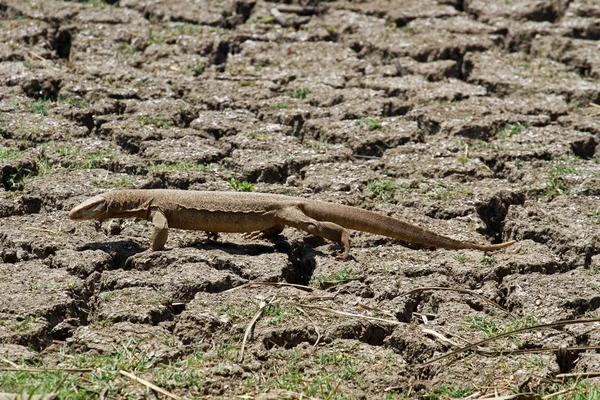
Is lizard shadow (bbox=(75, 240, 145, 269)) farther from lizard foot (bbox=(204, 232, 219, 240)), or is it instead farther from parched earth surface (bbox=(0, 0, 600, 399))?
lizard foot (bbox=(204, 232, 219, 240))

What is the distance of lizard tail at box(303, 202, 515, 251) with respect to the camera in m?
6.18

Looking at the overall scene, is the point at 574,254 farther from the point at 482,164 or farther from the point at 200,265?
the point at 200,265

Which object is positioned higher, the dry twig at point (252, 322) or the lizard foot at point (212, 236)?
the dry twig at point (252, 322)

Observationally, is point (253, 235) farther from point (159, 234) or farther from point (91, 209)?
point (91, 209)

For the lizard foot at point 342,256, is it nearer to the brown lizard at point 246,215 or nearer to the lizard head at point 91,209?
the brown lizard at point 246,215

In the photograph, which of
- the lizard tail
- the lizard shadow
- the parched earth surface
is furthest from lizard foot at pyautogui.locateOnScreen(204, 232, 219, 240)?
the lizard tail

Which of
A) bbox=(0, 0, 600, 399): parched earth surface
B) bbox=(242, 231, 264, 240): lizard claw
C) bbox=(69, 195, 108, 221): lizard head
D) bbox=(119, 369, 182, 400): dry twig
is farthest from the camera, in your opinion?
bbox=(242, 231, 264, 240): lizard claw

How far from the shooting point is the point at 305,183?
7.15 metres

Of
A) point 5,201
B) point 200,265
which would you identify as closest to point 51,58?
point 5,201

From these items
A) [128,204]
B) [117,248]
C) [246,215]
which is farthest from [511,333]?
[128,204]

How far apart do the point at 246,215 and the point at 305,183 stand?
100cm

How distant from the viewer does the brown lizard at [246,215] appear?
244 inches

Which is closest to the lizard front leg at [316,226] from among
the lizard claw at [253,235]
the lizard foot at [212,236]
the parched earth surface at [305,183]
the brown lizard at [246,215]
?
the brown lizard at [246,215]

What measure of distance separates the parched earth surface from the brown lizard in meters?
0.13
